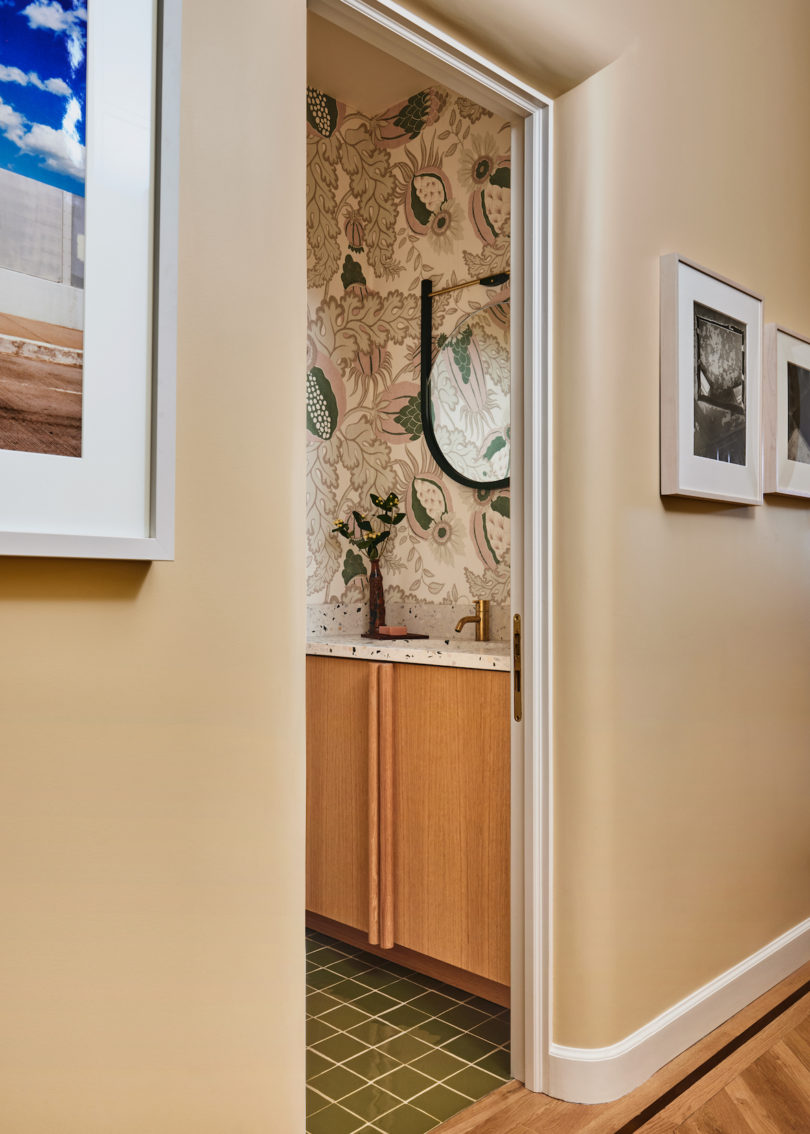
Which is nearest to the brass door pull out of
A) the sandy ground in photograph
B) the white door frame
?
the white door frame

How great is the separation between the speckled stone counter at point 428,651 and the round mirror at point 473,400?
1.77 ft

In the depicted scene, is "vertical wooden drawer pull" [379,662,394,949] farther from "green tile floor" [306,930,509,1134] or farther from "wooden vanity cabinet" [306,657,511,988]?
"green tile floor" [306,930,509,1134]

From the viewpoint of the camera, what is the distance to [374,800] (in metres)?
2.45

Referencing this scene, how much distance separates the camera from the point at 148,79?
1142 millimetres

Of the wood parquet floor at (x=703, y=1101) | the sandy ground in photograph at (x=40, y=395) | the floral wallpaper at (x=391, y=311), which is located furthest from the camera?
the floral wallpaper at (x=391, y=311)

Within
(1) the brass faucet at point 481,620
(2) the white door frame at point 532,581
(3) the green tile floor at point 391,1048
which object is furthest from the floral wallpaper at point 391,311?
(3) the green tile floor at point 391,1048

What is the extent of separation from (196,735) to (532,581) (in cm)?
90

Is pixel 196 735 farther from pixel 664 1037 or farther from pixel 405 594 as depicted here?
pixel 405 594

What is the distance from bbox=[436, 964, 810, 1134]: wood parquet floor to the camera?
1779 mm

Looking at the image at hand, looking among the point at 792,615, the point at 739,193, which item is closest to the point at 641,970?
the point at 792,615

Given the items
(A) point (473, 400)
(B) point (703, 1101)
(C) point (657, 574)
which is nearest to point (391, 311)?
(A) point (473, 400)

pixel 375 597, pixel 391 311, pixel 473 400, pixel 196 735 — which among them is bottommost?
pixel 196 735

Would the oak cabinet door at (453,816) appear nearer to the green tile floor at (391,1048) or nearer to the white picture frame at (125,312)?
the green tile floor at (391,1048)

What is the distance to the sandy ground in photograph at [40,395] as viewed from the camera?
1024 millimetres
